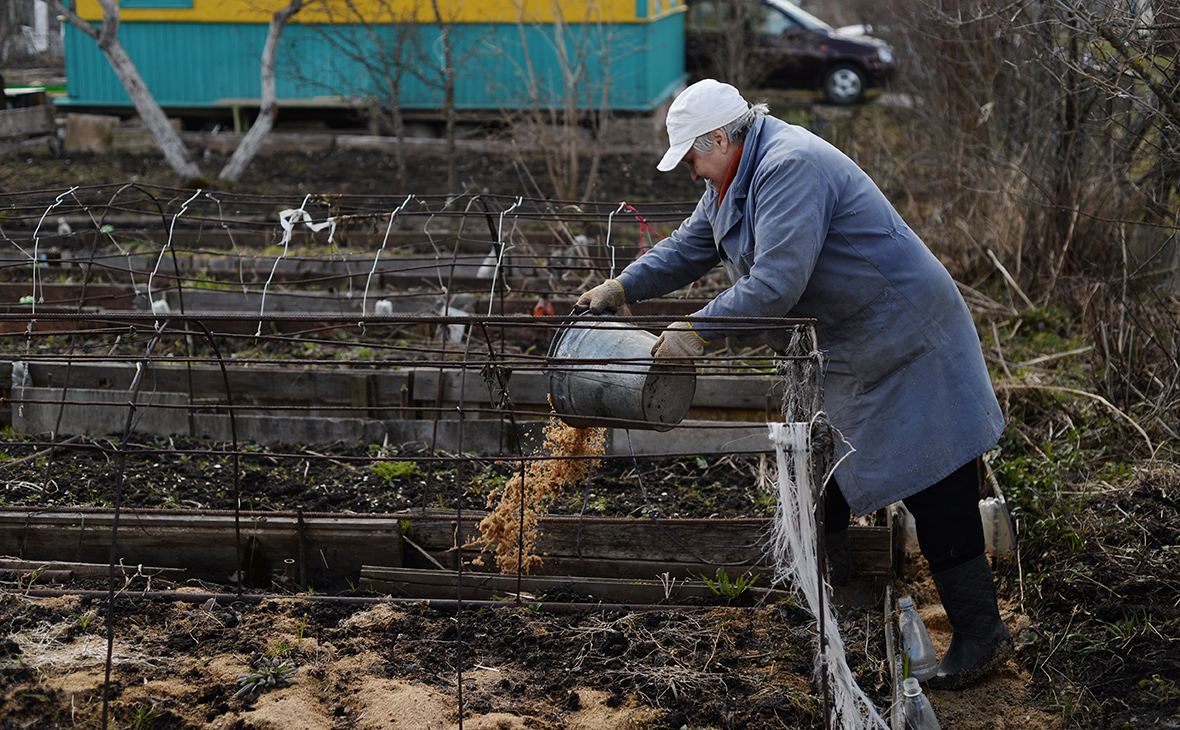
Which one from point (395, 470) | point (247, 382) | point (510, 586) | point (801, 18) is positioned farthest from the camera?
point (801, 18)

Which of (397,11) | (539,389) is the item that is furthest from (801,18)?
(539,389)

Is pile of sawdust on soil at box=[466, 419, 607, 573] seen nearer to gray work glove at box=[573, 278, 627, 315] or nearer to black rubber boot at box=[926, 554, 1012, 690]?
gray work glove at box=[573, 278, 627, 315]

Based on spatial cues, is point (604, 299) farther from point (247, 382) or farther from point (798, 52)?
point (798, 52)

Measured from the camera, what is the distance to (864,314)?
10.1ft

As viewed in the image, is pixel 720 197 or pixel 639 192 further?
pixel 639 192

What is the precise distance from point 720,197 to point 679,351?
0.61 meters

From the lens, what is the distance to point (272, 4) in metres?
12.9

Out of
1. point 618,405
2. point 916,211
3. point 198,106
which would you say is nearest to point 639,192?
point 916,211

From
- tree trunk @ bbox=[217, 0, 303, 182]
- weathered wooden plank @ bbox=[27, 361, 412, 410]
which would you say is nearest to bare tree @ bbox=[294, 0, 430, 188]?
tree trunk @ bbox=[217, 0, 303, 182]

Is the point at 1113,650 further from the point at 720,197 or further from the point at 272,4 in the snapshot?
the point at 272,4

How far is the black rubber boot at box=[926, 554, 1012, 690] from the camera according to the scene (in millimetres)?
3203

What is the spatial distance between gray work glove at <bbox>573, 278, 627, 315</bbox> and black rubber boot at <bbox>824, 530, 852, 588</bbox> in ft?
3.68

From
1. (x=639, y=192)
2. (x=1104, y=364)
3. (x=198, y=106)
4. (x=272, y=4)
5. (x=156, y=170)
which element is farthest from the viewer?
(x=198, y=106)

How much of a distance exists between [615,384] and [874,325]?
2.72 ft
